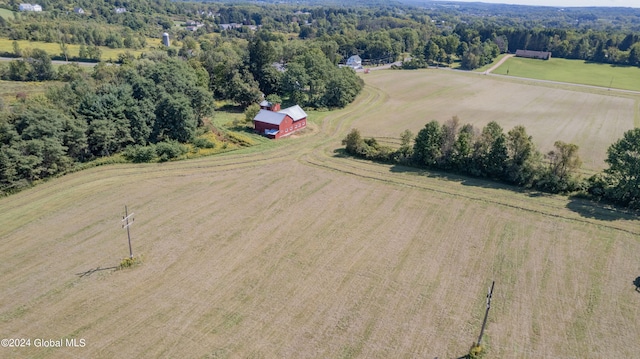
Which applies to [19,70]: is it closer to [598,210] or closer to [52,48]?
[52,48]

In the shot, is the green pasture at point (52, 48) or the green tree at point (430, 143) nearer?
the green tree at point (430, 143)

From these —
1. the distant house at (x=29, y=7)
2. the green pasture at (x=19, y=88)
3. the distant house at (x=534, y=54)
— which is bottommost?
the green pasture at (x=19, y=88)

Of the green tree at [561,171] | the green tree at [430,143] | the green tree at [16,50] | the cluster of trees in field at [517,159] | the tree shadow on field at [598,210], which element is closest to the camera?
the tree shadow on field at [598,210]

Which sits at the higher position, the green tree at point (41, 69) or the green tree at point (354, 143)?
the green tree at point (41, 69)

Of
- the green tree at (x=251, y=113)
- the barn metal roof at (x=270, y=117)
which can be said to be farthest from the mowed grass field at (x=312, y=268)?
the green tree at (x=251, y=113)

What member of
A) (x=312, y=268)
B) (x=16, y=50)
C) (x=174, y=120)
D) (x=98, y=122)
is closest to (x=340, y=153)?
(x=174, y=120)

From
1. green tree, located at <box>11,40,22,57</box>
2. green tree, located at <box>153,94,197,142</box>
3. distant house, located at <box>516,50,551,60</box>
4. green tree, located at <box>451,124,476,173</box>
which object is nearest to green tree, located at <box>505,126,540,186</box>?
green tree, located at <box>451,124,476,173</box>

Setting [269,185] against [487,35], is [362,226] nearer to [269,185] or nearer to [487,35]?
[269,185]

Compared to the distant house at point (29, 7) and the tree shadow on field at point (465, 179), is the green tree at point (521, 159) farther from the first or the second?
the distant house at point (29, 7)
